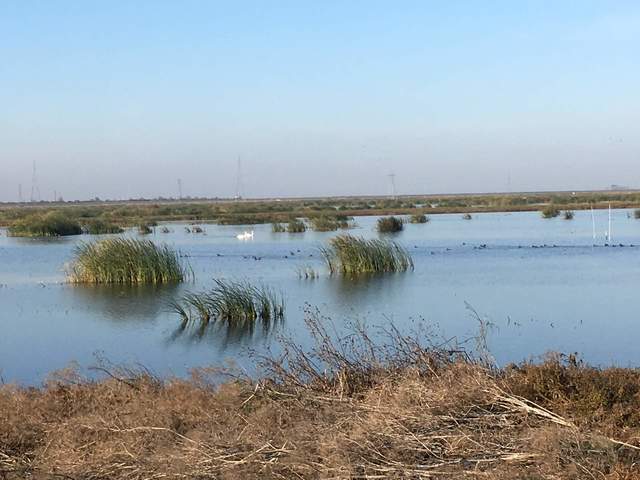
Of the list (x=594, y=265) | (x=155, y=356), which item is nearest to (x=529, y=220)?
(x=594, y=265)

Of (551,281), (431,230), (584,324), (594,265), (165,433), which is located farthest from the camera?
(431,230)

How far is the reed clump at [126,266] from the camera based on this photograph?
24.5 m

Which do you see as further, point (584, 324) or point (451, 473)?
point (584, 324)

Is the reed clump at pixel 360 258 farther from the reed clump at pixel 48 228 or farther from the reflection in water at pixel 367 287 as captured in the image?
the reed clump at pixel 48 228

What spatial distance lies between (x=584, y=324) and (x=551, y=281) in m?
7.37

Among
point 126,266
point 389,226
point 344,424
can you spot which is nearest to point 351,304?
point 126,266

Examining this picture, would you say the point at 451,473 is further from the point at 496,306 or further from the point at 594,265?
the point at 594,265

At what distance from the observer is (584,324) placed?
16609 mm

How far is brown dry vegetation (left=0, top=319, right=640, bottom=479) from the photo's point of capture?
6.28m

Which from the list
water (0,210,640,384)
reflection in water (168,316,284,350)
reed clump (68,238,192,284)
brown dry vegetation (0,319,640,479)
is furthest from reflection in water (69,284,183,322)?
brown dry vegetation (0,319,640,479)

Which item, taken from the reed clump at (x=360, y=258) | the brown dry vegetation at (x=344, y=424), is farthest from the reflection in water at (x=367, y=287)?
the brown dry vegetation at (x=344, y=424)

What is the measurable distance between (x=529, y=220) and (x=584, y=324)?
4371cm

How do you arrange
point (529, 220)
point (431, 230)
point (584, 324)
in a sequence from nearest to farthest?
point (584, 324) < point (431, 230) < point (529, 220)

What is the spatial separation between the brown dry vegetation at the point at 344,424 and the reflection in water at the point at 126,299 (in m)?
10.3
